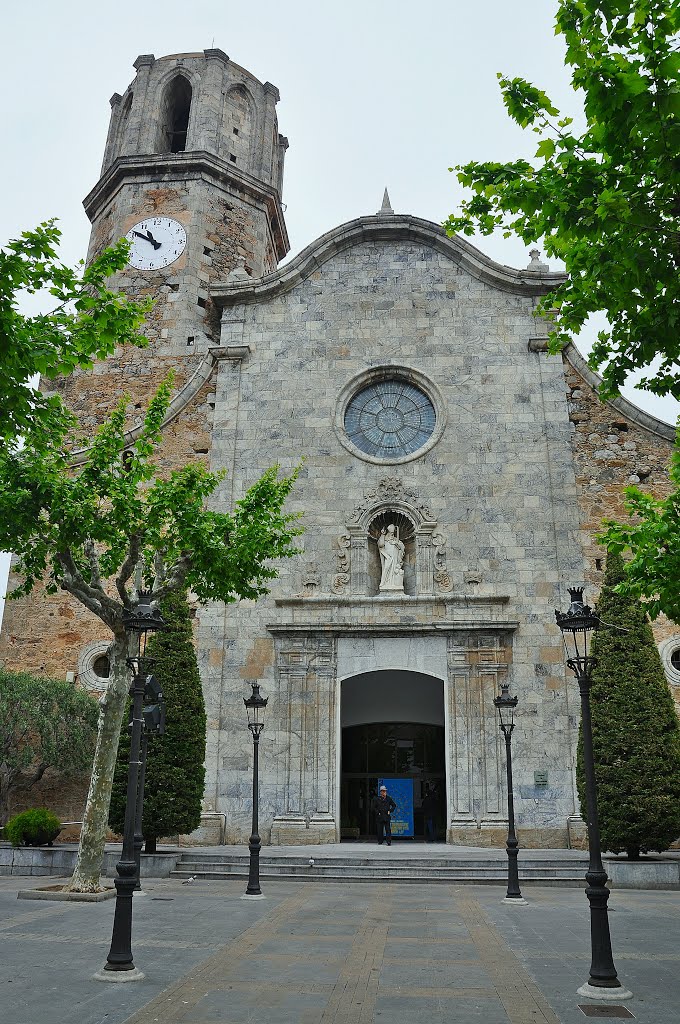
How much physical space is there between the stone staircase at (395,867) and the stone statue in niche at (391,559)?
603 centimetres

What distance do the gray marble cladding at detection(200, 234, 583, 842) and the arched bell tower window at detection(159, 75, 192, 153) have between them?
902cm

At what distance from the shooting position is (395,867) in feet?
54.8

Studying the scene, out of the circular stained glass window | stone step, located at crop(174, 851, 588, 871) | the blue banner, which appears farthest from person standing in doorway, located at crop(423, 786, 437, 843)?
the circular stained glass window

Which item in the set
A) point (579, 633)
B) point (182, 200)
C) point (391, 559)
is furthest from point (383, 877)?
point (182, 200)

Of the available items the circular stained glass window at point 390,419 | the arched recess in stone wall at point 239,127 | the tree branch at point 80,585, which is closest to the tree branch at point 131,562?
the tree branch at point 80,585

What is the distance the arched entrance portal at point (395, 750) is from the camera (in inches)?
872

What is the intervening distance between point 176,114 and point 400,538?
18.4 meters

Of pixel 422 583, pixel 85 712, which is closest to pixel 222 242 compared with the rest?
pixel 422 583

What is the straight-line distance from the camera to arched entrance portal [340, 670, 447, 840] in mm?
22141

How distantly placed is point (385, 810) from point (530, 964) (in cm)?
1142

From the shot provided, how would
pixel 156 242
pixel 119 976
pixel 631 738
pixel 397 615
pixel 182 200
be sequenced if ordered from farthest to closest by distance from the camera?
pixel 182 200
pixel 156 242
pixel 397 615
pixel 631 738
pixel 119 976

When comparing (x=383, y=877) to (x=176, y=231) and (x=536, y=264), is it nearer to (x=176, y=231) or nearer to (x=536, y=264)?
(x=536, y=264)

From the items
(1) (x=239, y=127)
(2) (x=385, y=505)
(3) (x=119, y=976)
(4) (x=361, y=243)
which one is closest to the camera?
(3) (x=119, y=976)

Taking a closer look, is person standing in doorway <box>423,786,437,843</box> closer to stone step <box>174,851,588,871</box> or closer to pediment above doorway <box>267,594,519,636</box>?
stone step <box>174,851,588,871</box>
